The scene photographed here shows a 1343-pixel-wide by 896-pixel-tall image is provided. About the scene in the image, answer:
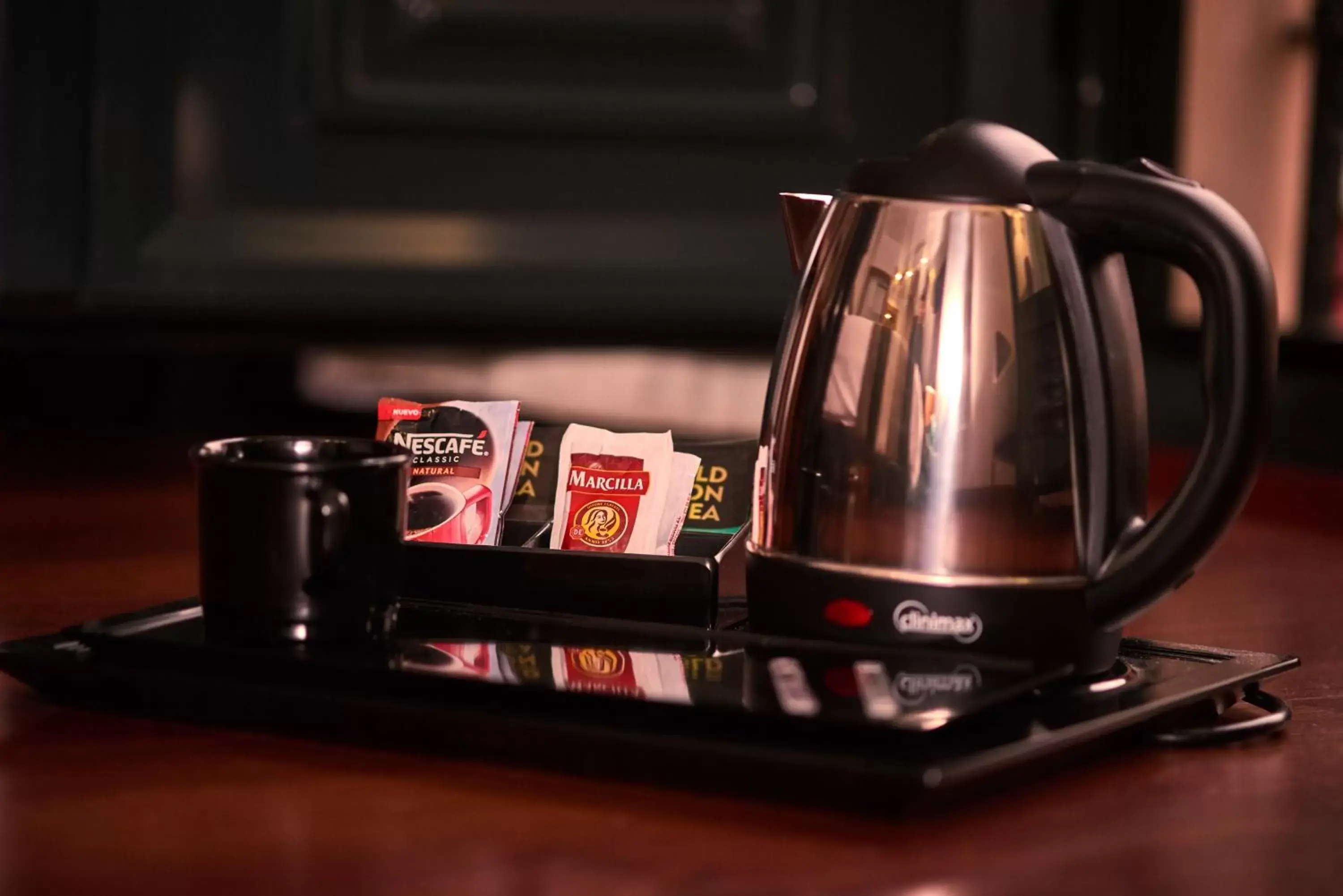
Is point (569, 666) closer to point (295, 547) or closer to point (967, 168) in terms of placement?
point (295, 547)

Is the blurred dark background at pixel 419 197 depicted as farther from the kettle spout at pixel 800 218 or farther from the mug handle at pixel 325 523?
the mug handle at pixel 325 523

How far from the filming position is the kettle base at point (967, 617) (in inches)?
24.4

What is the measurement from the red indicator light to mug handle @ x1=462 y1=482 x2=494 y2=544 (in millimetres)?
167

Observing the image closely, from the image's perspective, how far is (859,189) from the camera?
A: 669mm

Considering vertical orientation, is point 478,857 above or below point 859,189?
below

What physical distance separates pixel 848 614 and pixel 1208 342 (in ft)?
0.52

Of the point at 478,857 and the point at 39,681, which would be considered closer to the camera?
the point at 478,857

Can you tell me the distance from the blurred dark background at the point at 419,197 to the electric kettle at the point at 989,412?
1316 millimetres

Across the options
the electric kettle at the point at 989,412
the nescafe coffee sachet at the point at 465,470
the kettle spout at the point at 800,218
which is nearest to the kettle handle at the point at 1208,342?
the electric kettle at the point at 989,412

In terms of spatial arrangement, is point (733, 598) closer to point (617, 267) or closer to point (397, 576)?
point (397, 576)

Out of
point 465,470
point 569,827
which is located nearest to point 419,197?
point 465,470

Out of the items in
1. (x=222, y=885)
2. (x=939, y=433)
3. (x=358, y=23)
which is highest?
(x=358, y=23)

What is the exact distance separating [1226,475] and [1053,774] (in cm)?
12

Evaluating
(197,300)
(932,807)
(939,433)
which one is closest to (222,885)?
(932,807)
